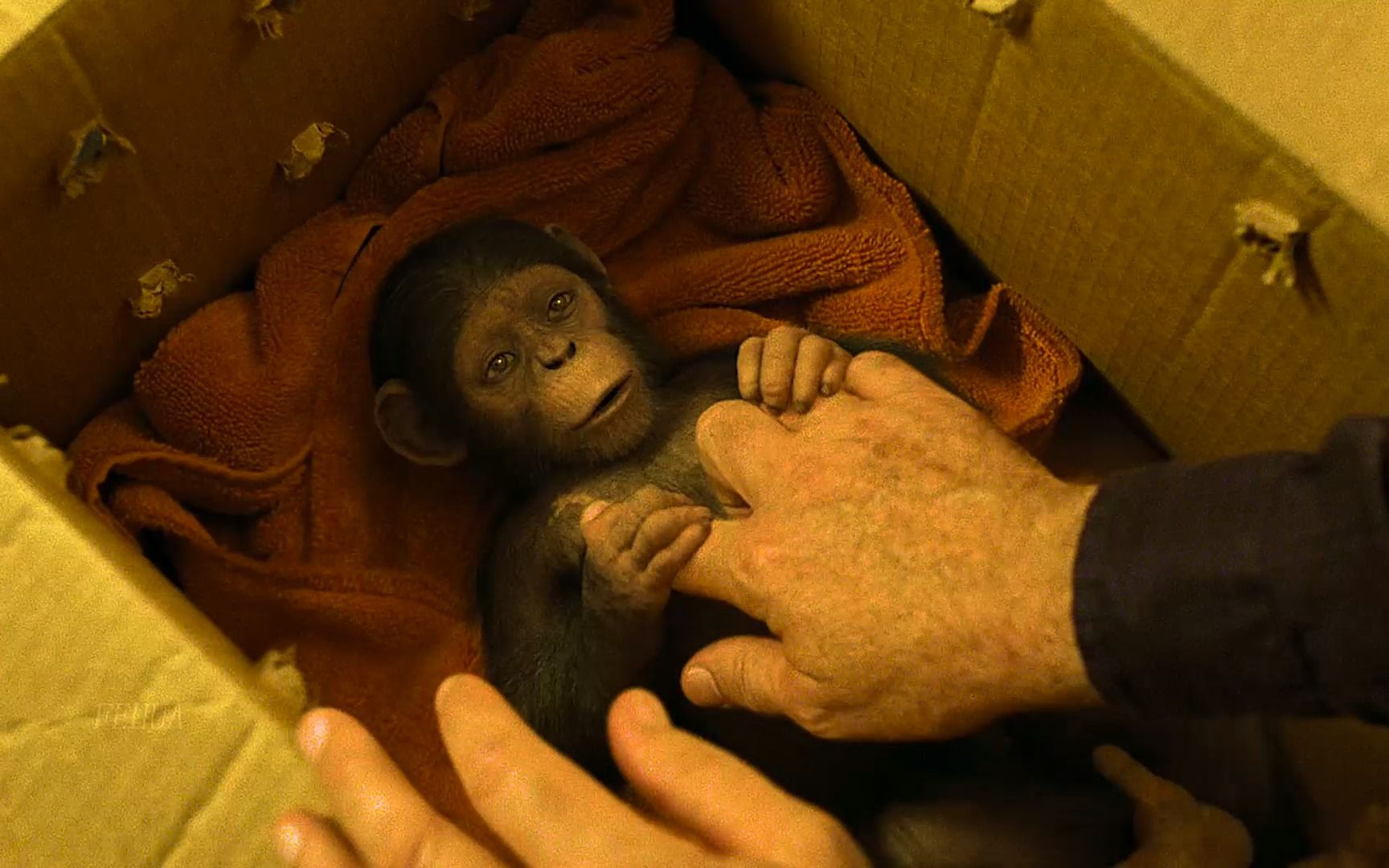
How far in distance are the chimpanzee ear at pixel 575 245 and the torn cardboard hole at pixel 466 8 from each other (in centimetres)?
23

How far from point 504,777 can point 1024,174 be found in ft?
2.33

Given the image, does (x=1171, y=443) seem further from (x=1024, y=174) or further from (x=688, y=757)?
(x=688, y=757)

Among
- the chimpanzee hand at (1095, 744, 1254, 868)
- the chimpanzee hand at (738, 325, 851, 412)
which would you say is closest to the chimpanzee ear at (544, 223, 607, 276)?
the chimpanzee hand at (738, 325, 851, 412)

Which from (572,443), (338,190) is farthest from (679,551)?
(338,190)

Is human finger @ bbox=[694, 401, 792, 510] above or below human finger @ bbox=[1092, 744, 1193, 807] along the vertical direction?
above

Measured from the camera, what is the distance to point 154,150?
0.89m

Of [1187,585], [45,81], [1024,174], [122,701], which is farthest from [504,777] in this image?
[1024,174]

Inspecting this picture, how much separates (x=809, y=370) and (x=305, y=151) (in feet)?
1.69

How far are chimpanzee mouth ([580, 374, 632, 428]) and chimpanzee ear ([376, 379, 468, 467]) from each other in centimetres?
16

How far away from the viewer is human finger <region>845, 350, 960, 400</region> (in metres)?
0.70

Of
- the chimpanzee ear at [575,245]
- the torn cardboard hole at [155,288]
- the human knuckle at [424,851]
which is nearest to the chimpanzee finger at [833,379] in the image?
the chimpanzee ear at [575,245]

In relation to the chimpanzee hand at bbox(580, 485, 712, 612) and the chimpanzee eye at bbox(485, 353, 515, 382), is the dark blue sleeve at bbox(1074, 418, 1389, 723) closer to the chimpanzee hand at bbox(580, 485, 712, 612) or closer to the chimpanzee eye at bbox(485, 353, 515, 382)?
the chimpanzee hand at bbox(580, 485, 712, 612)

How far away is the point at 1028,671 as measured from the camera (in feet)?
1.76

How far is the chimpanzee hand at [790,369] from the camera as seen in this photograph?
0.82 metres
